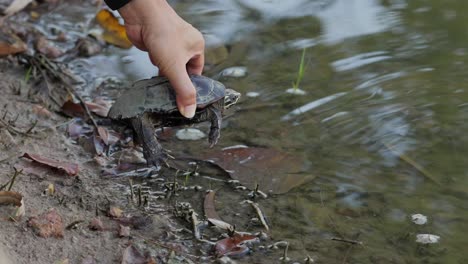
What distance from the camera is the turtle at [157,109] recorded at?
139 inches

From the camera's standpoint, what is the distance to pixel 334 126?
14.1 ft

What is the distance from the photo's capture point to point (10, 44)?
16.4ft

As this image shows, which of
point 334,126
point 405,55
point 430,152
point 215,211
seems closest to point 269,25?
point 405,55

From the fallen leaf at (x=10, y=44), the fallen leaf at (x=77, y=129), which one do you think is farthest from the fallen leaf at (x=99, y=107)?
the fallen leaf at (x=10, y=44)

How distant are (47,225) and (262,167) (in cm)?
120

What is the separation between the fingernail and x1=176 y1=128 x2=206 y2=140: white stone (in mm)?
806

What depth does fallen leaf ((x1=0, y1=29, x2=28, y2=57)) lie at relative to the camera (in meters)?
4.91

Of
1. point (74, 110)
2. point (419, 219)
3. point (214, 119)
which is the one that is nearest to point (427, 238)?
point (419, 219)

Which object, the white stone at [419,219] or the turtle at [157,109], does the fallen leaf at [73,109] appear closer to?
the turtle at [157,109]

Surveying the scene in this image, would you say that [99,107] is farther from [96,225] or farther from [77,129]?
[96,225]

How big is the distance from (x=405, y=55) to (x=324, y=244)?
209cm

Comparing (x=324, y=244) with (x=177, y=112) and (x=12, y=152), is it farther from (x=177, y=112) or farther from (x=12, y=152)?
(x=12, y=152)

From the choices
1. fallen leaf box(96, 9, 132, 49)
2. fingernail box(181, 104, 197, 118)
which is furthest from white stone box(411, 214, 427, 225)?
fallen leaf box(96, 9, 132, 49)

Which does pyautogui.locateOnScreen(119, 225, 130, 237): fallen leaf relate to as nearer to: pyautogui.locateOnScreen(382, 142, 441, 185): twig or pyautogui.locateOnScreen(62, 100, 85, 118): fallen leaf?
pyautogui.locateOnScreen(62, 100, 85, 118): fallen leaf
